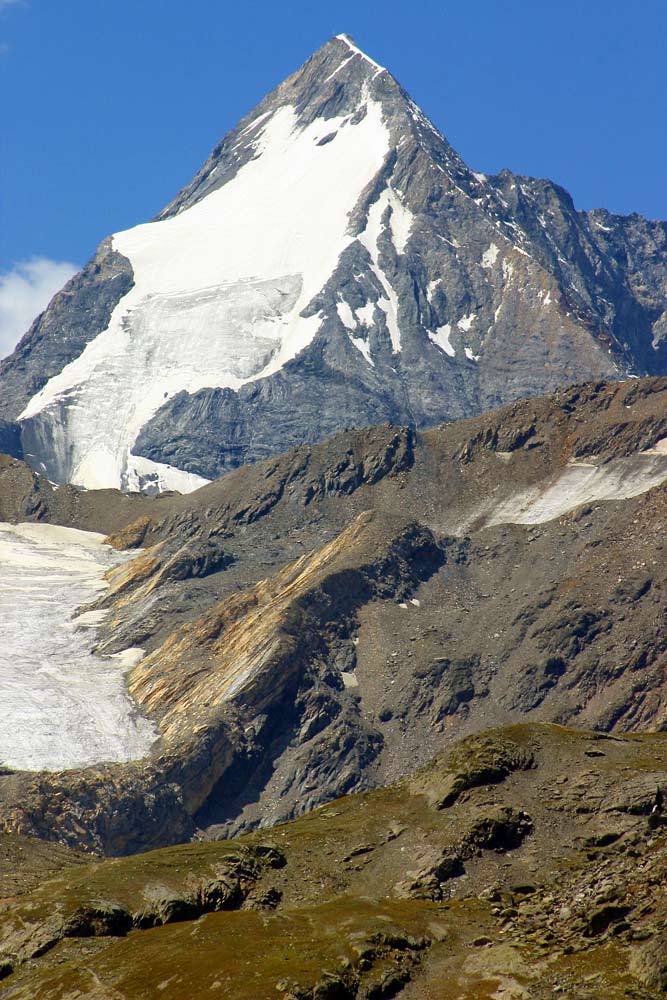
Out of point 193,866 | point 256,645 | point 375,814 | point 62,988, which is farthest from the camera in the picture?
point 256,645

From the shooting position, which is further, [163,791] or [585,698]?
[585,698]

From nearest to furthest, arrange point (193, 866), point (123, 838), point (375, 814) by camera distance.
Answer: point (193, 866), point (375, 814), point (123, 838)

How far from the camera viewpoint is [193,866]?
8331 centimetres

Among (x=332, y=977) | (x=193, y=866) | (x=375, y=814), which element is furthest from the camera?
(x=375, y=814)

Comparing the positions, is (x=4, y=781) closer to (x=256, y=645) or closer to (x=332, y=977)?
(x=256, y=645)

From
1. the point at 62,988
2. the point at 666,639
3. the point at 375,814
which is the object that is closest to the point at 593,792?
the point at 375,814

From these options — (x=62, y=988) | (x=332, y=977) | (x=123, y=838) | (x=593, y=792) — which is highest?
(x=593, y=792)

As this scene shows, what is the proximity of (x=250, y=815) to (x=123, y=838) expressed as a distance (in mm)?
14730

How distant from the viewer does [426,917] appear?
233 ft

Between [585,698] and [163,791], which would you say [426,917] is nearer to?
[163,791]

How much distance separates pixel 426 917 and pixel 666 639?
114283mm

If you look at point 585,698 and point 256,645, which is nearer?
point 585,698

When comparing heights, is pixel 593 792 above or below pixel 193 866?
above

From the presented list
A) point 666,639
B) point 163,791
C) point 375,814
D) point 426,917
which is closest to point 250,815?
point 163,791
